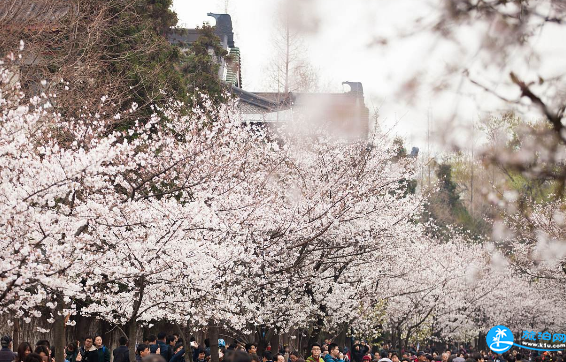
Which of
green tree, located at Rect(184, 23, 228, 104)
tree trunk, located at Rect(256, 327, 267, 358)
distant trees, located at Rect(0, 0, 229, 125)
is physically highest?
green tree, located at Rect(184, 23, 228, 104)

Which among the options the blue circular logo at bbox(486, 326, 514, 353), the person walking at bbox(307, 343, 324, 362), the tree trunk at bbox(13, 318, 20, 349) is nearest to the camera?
the person walking at bbox(307, 343, 324, 362)

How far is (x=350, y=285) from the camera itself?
21047mm

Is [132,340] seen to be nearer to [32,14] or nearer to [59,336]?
[59,336]

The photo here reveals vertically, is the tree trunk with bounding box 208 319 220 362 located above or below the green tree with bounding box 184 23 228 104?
below

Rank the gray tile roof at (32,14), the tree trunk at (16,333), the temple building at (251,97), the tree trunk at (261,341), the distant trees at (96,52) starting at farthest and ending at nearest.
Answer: the temple building at (251,97), the tree trunk at (261,341), the distant trees at (96,52), the gray tile roof at (32,14), the tree trunk at (16,333)

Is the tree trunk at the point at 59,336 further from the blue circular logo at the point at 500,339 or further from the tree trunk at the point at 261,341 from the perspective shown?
the blue circular logo at the point at 500,339

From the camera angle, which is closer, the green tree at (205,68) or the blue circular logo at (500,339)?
the blue circular logo at (500,339)

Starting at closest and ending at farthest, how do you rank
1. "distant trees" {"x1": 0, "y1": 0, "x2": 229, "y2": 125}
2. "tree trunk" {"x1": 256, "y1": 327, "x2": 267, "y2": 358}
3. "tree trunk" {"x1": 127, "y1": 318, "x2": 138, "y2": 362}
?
1. "tree trunk" {"x1": 127, "y1": 318, "x2": 138, "y2": 362}
2. "distant trees" {"x1": 0, "y1": 0, "x2": 229, "y2": 125}
3. "tree trunk" {"x1": 256, "y1": 327, "x2": 267, "y2": 358}

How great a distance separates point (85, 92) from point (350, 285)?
371 inches

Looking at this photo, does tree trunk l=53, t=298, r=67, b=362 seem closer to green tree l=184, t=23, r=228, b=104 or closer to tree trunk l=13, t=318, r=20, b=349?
tree trunk l=13, t=318, r=20, b=349

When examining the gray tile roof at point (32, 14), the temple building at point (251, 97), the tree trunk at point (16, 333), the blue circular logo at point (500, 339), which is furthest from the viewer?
the temple building at point (251, 97)

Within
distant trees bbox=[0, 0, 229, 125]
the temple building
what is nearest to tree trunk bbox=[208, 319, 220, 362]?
distant trees bbox=[0, 0, 229, 125]

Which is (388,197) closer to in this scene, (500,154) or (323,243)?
(323,243)

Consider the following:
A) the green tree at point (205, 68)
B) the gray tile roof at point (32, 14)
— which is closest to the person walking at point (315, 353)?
the gray tile roof at point (32, 14)
